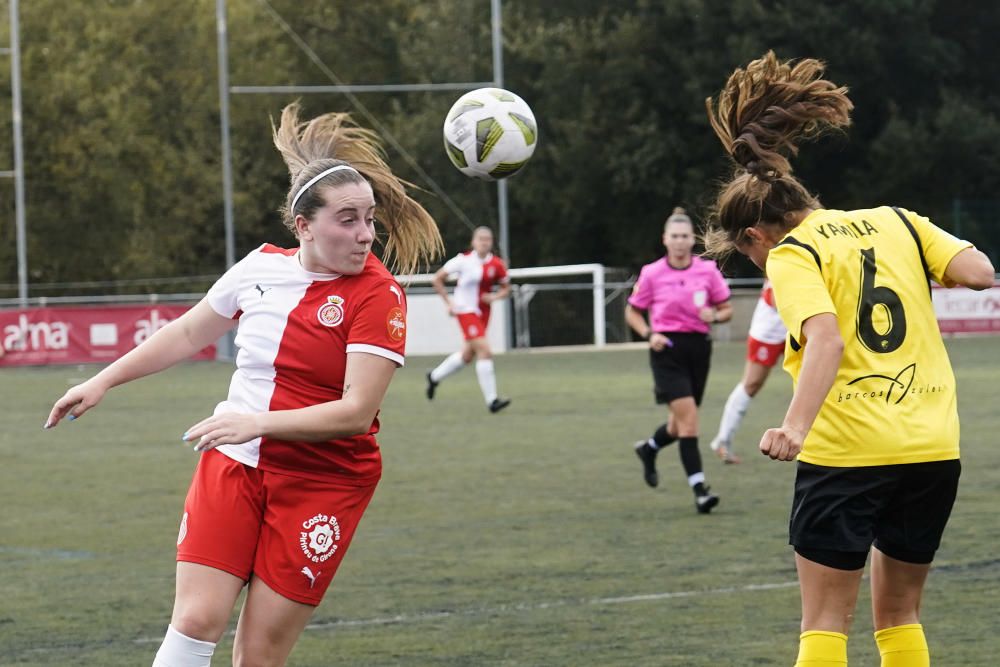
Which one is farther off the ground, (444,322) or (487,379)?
(487,379)

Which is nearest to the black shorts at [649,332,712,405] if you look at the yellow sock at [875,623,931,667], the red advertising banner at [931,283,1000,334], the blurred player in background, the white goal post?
the yellow sock at [875,623,931,667]

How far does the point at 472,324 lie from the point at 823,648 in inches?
604

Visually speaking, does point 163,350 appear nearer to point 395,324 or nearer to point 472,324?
point 395,324

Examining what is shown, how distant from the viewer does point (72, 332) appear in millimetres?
30281

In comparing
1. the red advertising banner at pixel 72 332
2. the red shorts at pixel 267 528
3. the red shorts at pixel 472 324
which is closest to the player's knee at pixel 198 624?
the red shorts at pixel 267 528

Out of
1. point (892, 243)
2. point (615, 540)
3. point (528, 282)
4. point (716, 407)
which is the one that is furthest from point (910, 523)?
point (528, 282)

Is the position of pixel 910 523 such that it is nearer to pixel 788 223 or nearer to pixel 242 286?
pixel 788 223

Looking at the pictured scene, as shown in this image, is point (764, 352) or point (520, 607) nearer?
point (520, 607)

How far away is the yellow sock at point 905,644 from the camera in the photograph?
16.1ft

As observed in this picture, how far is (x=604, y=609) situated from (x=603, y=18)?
38.9 meters

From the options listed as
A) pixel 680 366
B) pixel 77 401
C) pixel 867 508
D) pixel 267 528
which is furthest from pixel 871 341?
pixel 680 366

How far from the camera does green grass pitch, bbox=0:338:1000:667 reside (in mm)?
6738

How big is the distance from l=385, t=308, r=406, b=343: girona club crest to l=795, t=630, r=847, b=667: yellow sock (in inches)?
53.9

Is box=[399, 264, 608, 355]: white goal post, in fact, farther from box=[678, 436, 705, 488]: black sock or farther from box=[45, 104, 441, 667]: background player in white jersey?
box=[45, 104, 441, 667]: background player in white jersey
